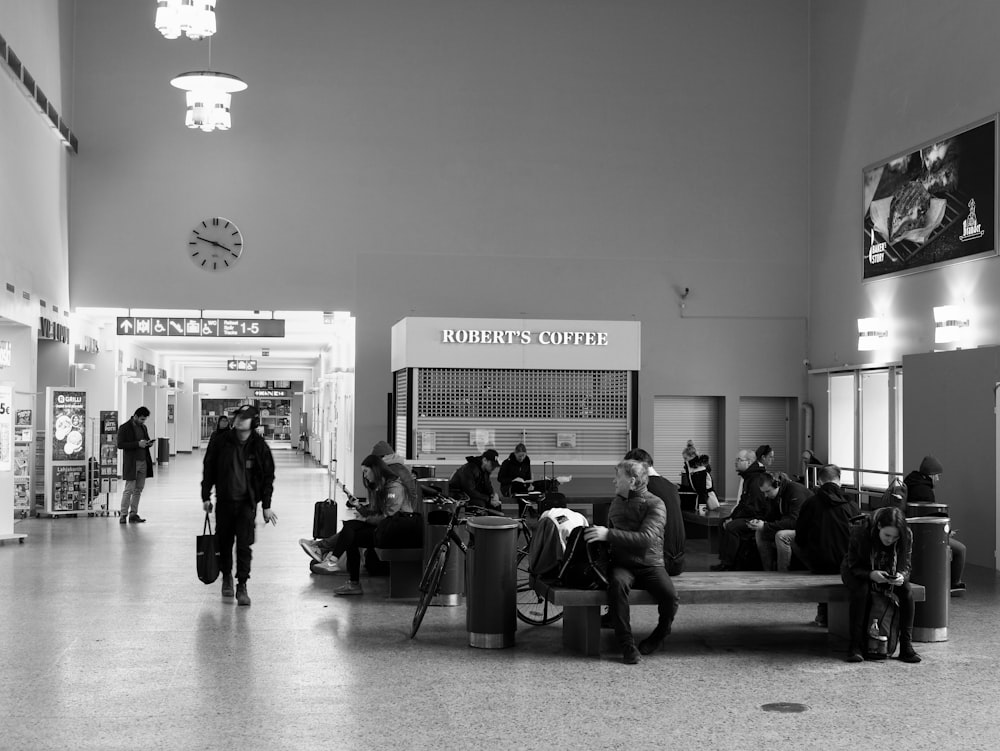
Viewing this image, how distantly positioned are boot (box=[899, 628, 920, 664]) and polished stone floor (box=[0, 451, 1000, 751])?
11cm

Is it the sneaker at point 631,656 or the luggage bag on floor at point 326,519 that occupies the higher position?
the luggage bag on floor at point 326,519

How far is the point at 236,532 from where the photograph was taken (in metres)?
8.55

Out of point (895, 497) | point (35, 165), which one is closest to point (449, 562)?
point (895, 497)

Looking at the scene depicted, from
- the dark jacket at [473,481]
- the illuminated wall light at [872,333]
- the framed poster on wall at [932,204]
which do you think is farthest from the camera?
the illuminated wall light at [872,333]

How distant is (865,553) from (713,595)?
978mm

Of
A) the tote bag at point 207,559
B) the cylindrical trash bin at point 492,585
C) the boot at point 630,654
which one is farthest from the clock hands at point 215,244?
the boot at point 630,654

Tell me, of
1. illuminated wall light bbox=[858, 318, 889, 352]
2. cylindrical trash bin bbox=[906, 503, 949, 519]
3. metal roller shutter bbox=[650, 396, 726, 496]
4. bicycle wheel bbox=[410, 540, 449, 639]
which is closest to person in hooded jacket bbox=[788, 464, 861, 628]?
cylindrical trash bin bbox=[906, 503, 949, 519]

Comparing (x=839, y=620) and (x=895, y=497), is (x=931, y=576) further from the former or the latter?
(x=895, y=497)

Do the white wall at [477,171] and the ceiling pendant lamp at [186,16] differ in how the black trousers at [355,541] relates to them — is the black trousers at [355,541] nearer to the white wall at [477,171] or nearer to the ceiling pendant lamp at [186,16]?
the ceiling pendant lamp at [186,16]

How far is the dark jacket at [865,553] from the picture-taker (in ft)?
22.5

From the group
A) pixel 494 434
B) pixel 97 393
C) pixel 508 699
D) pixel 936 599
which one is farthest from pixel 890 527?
pixel 97 393

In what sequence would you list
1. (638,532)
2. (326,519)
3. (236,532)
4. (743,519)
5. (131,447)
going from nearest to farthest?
(638,532)
(236,532)
(743,519)
(326,519)
(131,447)

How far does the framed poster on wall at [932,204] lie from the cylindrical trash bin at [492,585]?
848 cm

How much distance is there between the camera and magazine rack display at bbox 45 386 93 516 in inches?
574
